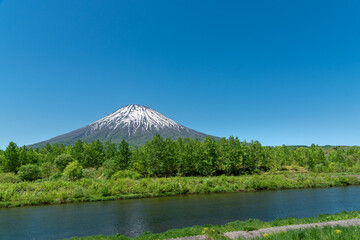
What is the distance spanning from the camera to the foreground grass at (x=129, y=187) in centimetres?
3984

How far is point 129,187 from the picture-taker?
45938mm

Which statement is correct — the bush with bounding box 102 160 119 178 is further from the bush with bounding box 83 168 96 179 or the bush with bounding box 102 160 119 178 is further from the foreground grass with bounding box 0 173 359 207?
the foreground grass with bounding box 0 173 359 207

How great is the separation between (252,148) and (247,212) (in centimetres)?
5125

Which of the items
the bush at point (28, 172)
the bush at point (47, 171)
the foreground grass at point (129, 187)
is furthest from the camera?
the bush at point (47, 171)

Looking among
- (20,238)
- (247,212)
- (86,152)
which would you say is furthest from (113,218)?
(86,152)

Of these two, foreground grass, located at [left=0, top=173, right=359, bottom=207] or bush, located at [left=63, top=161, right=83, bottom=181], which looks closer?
foreground grass, located at [left=0, top=173, right=359, bottom=207]

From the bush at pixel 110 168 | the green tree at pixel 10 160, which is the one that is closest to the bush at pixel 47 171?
the green tree at pixel 10 160

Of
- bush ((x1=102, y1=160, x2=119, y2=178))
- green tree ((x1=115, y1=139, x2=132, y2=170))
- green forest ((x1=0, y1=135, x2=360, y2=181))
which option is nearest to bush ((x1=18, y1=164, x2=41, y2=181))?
green forest ((x1=0, y1=135, x2=360, y2=181))

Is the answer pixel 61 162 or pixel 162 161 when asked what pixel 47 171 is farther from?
pixel 162 161

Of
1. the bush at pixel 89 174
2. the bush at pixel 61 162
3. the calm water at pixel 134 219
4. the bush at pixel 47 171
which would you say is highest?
the bush at pixel 61 162

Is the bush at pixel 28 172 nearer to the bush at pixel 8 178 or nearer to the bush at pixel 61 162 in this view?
the bush at pixel 8 178

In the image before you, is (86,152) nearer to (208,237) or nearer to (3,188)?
(3,188)

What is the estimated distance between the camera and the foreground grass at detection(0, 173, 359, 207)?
39.8 metres

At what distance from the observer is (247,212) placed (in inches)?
992
